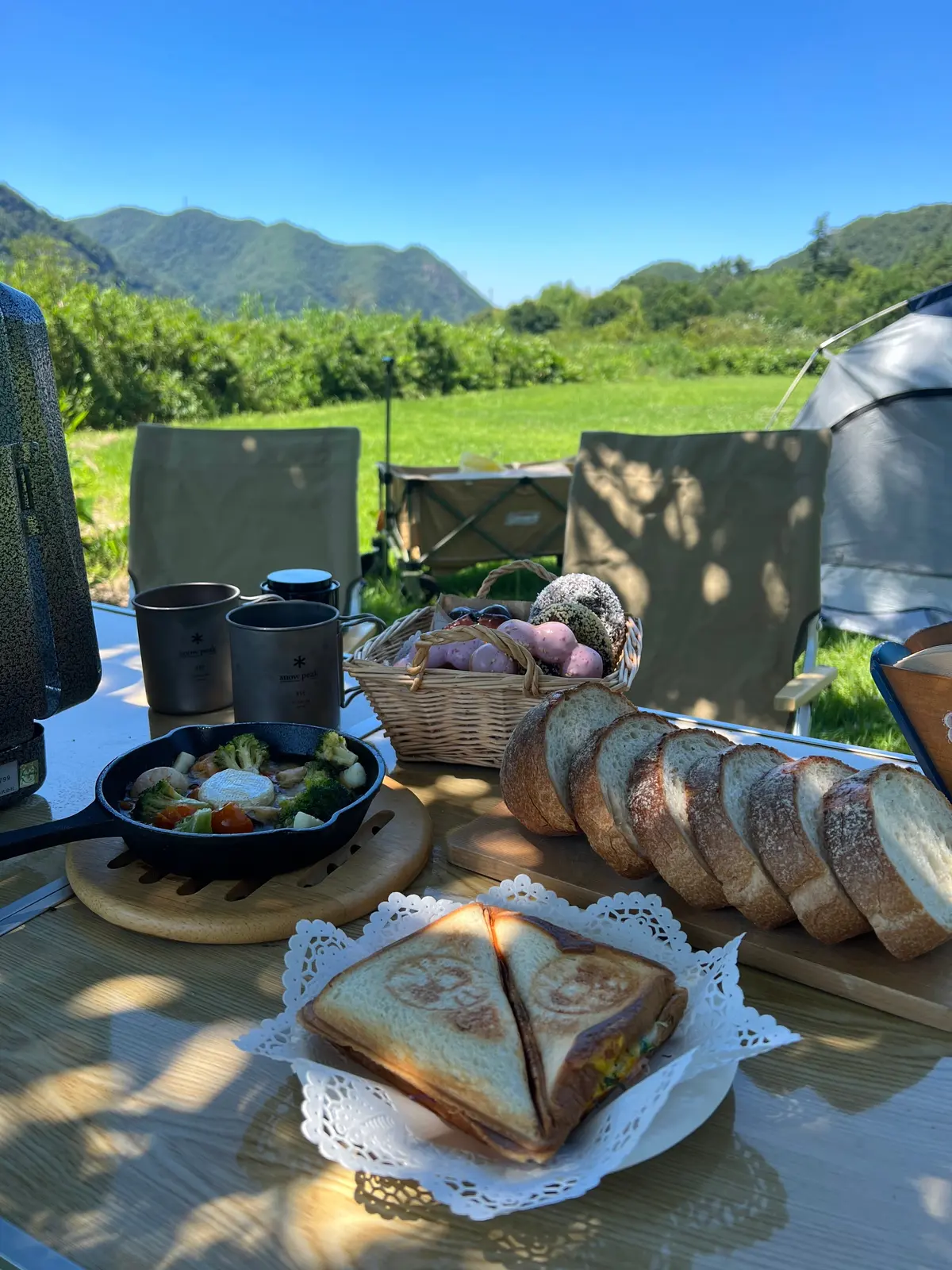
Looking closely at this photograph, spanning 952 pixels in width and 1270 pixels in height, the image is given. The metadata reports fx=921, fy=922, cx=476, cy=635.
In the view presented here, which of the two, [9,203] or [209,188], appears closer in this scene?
[9,203]

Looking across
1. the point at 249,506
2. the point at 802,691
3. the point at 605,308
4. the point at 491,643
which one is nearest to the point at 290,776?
the point at 491,643

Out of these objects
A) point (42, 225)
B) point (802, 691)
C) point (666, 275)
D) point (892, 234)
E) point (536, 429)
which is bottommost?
point (536, 429)

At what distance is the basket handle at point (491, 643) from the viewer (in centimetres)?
140

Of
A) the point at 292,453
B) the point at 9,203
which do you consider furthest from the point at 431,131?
the point at 292,453

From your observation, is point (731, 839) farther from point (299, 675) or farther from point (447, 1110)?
point (299, 675)

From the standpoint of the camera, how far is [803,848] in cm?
97

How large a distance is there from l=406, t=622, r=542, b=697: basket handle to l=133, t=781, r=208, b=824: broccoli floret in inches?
16.8

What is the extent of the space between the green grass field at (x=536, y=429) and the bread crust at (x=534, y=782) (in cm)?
296

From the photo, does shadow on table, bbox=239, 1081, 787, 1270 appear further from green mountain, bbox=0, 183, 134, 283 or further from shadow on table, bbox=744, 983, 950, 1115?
green mountain, bbox=0, 183, 134, 283

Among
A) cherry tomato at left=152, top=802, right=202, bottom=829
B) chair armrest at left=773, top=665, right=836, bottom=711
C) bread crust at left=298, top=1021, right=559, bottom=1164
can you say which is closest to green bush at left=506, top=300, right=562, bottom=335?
chair armrest at left=773, top=665, right=836, bottom=711

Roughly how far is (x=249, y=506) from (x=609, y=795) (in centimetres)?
254

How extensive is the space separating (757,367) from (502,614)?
26.7m

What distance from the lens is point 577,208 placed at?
85812 mm

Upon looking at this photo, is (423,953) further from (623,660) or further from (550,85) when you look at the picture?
(550,85)
